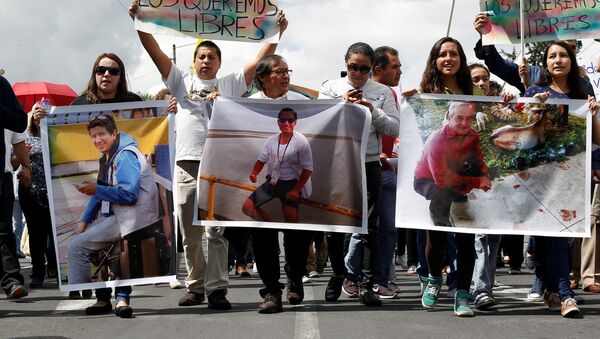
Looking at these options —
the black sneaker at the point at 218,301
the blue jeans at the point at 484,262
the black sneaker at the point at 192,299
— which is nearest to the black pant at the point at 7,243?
the black sneaker at the point at 192,299

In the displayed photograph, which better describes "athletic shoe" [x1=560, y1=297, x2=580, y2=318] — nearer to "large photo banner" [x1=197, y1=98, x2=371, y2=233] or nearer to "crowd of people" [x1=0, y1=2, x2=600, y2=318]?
"crowd of people" [x1=0, y1=2, x2=600, y2=318]

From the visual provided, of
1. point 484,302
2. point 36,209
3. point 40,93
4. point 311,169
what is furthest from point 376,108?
point 40,93

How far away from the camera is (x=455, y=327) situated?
6.97 meters

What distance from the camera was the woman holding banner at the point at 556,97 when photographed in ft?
25.7

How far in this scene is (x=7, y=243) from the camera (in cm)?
988

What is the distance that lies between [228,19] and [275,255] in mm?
2027

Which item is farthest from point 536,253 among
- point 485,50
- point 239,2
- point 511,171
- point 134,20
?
point 134,20

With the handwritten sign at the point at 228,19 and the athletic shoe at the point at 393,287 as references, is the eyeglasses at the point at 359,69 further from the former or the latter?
the athletic shoe at the point at 393,287

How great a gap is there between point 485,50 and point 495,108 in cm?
76

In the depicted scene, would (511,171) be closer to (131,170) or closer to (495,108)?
(495,108)

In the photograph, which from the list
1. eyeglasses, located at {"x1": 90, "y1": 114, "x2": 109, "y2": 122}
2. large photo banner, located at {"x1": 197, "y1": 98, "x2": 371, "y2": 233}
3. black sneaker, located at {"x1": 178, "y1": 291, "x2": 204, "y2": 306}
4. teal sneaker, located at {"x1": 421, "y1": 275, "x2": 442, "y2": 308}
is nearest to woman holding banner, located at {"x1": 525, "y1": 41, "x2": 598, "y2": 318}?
teal sneaker, located at {"x1": 421, "y1": 275, "x2": 442, "y2": 308}

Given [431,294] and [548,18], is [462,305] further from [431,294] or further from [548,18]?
[548,18]

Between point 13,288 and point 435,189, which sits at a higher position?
point 435,189

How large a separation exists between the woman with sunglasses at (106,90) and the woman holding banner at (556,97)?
10.2 feet
